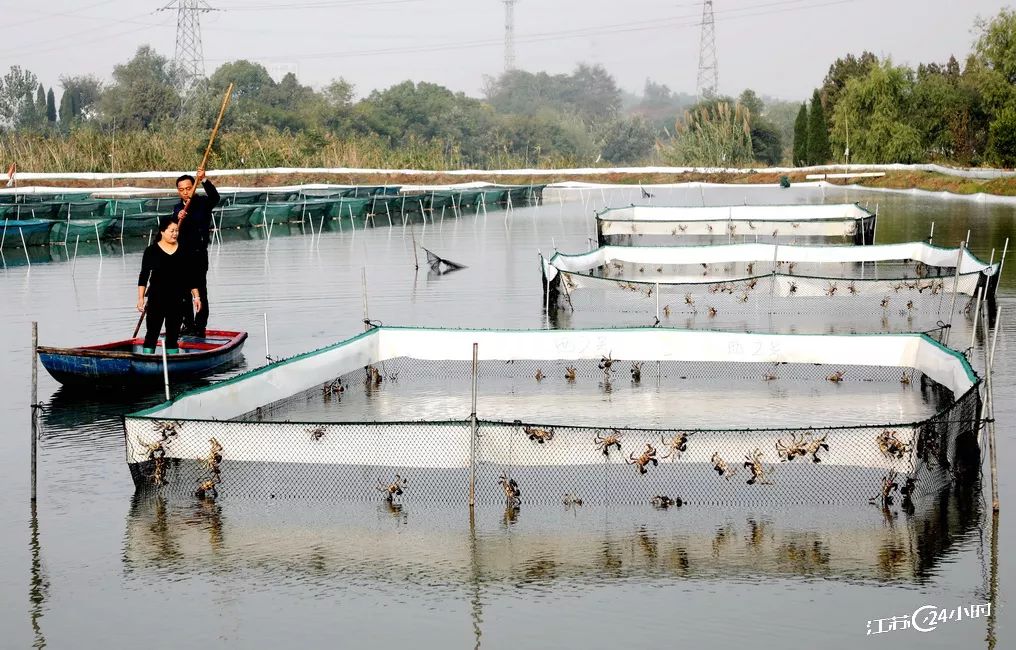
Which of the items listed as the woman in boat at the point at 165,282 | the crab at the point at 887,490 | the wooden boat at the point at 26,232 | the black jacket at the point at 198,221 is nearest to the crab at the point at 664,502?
the crab at the point at 887,490

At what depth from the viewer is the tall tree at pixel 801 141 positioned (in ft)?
286

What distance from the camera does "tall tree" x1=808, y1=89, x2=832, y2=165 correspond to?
84.8 m

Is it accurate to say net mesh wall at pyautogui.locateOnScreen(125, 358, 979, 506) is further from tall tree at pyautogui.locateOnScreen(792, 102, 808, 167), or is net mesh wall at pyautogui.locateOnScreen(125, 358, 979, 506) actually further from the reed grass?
tall tree at pyautogui.locateOnScreen(792, 102, 808, 167)

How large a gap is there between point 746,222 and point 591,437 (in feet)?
80.0

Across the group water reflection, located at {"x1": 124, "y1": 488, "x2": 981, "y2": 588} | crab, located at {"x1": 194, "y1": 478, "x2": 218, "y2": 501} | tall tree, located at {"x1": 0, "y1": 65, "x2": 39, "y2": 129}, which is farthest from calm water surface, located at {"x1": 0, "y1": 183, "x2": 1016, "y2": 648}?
tall tree, located at {"x1": 0, "y1": 65, "x2": 39, "y2": 129}

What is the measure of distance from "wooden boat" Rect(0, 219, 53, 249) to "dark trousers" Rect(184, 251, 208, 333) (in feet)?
69.3

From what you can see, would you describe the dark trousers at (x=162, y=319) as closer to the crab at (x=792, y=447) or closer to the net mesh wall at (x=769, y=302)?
the net mesh wall at (x=769, y=302)

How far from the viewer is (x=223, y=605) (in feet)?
28.8

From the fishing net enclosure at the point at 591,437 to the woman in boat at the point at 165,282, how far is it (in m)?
1.69

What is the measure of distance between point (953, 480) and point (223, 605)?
19.5 ft

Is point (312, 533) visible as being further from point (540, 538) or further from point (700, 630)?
point (700, 630)

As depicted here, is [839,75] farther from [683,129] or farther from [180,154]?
[180,154]

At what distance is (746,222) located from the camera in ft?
112

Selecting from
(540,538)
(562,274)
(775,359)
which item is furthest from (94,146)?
(540,538)
